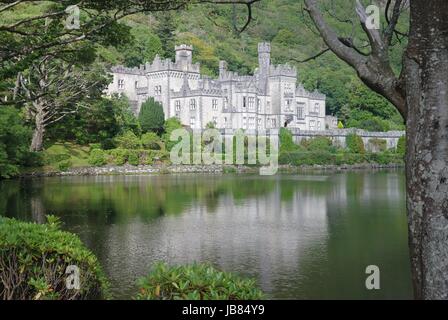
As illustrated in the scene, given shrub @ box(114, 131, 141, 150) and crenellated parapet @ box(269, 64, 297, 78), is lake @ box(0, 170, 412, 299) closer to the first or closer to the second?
shrub @ box(114, 131, 141, 150)

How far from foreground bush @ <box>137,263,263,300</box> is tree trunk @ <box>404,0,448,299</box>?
4.77 feet

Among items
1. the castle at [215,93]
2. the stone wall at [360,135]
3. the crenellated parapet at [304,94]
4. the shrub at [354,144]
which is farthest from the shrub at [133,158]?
the crenellated parapet at [304,94]

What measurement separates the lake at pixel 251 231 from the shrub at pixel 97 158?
12.0 metres

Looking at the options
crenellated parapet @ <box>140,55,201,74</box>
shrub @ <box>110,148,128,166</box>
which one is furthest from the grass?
crenellated parapet @ <box>140,55,201,74</box>

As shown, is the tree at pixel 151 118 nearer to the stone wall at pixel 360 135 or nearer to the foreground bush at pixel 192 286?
the stone wall at pixel 360 135

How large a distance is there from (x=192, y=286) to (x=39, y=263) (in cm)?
260

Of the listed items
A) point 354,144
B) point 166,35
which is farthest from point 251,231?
point 166,35

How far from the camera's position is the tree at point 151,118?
49125mm

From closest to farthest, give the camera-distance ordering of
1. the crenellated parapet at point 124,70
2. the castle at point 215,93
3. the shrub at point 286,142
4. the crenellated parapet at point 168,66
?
the shrub at point 286,142 → the castle at point 215,93 → the crenellated parapet at point 168,66 → the crenellated parapet at point 124,70

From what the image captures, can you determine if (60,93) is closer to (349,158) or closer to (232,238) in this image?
(232,238)

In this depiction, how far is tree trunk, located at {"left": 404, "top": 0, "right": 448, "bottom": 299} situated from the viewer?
15.9 ft

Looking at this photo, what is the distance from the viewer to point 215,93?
55969mm
